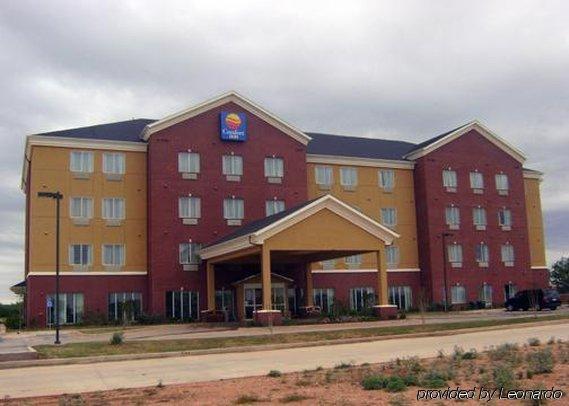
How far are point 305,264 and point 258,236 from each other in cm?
1378

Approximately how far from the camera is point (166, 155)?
154ft

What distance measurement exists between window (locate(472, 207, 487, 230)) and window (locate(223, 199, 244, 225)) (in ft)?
68.4

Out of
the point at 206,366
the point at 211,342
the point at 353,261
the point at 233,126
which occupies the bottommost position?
the point at 206,366

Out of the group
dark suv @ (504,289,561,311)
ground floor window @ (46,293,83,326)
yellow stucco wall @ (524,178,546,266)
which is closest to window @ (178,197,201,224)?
ground floor window @ (46,293,83,326)

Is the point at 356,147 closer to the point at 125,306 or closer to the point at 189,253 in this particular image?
the point at 189,253

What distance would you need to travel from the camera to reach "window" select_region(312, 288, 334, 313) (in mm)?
51188

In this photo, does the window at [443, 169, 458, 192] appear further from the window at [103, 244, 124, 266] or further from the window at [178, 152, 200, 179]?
the window at [103, 244, 124, 266]

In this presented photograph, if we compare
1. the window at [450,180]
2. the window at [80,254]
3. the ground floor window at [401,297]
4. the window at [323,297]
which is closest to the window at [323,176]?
the window at [323,297]

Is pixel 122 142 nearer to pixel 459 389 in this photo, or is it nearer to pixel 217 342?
pixel 217 342

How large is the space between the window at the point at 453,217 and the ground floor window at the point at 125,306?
25534 mm

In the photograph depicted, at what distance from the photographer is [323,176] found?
5378 cm

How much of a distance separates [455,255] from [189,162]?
2321 centimetres

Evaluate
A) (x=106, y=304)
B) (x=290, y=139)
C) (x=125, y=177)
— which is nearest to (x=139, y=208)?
(x=125, y=177)

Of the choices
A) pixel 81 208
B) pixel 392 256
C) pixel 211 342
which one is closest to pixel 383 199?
pixel 392 256
